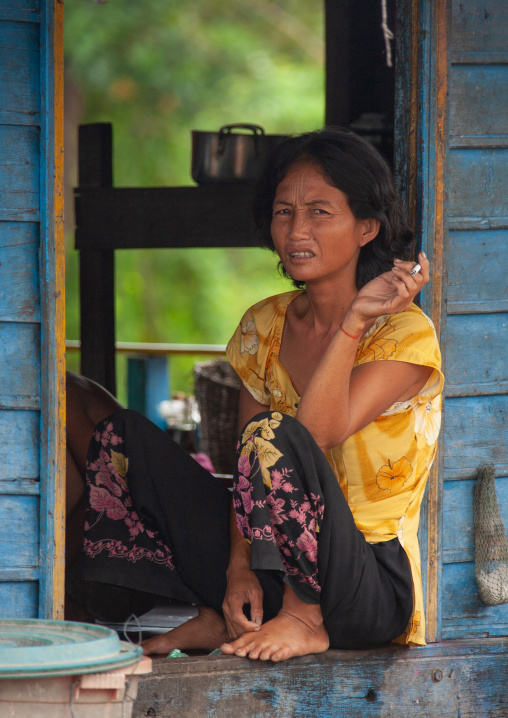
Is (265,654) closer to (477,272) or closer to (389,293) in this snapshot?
(389,293)

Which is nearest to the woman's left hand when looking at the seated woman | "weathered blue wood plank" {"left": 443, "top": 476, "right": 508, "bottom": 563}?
the seated woman

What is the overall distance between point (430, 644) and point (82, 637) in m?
1.15

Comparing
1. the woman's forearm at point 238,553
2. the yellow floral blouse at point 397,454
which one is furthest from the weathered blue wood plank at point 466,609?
the woman's forearm at point 238,553

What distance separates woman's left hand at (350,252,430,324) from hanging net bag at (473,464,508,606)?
64 centimetres

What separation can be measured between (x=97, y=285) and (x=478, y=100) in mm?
2074

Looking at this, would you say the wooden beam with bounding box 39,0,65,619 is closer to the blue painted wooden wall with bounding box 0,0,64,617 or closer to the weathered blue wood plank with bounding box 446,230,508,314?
the blue painted wooden wall with bounding box 0,0,64,617

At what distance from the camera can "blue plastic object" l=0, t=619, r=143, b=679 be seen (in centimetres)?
161

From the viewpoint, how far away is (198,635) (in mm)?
2514

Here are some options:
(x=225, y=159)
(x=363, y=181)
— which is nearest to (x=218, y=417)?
(x=225, y=159)

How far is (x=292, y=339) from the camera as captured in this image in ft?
8.70

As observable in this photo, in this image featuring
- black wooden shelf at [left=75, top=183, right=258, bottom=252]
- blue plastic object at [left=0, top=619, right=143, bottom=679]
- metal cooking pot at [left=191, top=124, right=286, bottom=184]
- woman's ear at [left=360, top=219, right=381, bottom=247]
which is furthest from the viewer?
metal cooking pot at [left=191, top=124, right=286, bottom=184]

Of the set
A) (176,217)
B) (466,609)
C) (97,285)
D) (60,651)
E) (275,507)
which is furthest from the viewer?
(97,285)

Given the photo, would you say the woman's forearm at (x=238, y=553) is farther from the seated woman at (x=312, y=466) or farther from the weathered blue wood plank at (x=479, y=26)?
the weathered blue wood plank at (x=479, y=26)

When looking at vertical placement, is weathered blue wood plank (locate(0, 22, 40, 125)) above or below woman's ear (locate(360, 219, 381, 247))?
above
